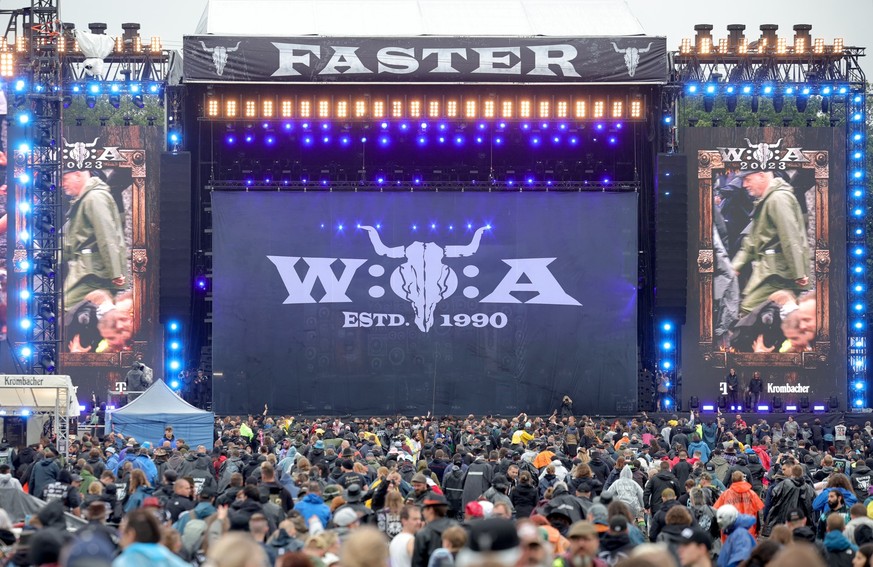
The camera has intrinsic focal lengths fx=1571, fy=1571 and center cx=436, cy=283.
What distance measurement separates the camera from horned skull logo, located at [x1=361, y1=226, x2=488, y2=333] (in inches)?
1505

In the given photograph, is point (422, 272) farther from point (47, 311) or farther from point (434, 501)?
point (434, 501)

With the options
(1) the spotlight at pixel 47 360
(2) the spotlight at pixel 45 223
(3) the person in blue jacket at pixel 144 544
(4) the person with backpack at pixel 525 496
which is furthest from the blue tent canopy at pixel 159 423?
(3) the person in blue jacket at pixel 144 544

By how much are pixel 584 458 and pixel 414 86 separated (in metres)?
20.1

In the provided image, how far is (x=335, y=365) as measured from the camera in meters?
38.1

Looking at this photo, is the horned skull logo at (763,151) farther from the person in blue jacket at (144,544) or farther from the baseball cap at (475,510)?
the person in blue jacket at (144,544)

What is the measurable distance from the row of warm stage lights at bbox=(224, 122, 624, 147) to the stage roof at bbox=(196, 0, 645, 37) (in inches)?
89.8

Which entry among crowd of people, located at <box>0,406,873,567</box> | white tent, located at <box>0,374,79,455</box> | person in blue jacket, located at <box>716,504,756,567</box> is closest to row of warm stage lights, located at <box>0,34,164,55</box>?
white tent, located at <box>0,374,79,455</box>

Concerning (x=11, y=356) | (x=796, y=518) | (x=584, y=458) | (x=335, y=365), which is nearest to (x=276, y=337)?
(x=335, y=365)

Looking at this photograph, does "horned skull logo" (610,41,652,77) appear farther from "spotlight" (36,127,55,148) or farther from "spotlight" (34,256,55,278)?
"spotlight" (34,256,55,278)

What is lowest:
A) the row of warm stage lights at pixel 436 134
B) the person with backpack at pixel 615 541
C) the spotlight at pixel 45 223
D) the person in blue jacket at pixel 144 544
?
the person with backpack at pixel 615 541

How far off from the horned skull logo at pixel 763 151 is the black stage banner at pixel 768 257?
2 cm

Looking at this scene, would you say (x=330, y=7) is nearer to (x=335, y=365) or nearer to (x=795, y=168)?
(x=335, y=365)

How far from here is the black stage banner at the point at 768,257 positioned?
126 ft

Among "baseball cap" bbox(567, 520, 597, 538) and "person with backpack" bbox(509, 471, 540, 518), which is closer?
"baseball cap" bbox(567, 520, 597, 538)
